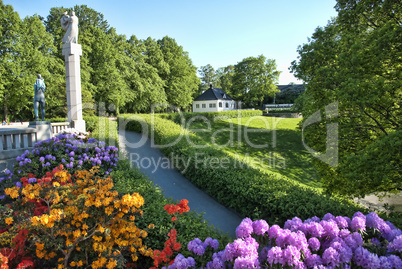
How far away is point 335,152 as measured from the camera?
8953 millimetres

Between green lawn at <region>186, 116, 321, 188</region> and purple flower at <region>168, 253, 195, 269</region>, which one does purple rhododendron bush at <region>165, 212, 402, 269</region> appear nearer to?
purple flower at <region>168, 253, 195, 269</region>

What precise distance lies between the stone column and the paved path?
8.51ft

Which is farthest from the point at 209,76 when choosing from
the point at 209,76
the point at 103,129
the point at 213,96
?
the point at 103,129

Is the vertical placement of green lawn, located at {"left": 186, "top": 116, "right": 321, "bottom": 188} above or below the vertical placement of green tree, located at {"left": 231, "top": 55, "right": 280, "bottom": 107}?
Result: below

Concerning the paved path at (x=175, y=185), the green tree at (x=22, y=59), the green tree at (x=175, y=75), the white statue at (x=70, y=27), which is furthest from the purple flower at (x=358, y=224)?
the green tree at (x=175, y=75)

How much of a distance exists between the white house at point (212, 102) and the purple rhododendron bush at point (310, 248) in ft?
149

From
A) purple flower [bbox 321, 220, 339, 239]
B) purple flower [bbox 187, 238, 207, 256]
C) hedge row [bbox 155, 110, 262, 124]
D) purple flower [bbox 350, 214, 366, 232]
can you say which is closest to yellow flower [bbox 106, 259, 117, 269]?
purple flower [bbox 187, 238, 207, 256]

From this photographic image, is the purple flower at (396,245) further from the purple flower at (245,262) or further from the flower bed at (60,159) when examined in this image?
the flower bed at (60,159)

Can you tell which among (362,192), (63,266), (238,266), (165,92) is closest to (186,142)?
(362,192)

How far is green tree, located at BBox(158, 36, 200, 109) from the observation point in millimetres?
37312

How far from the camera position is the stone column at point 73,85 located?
10781 mm

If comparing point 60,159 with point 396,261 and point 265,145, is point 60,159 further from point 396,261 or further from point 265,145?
point 265,145

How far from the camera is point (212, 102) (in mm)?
48875

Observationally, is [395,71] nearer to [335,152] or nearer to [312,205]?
[335,152]
